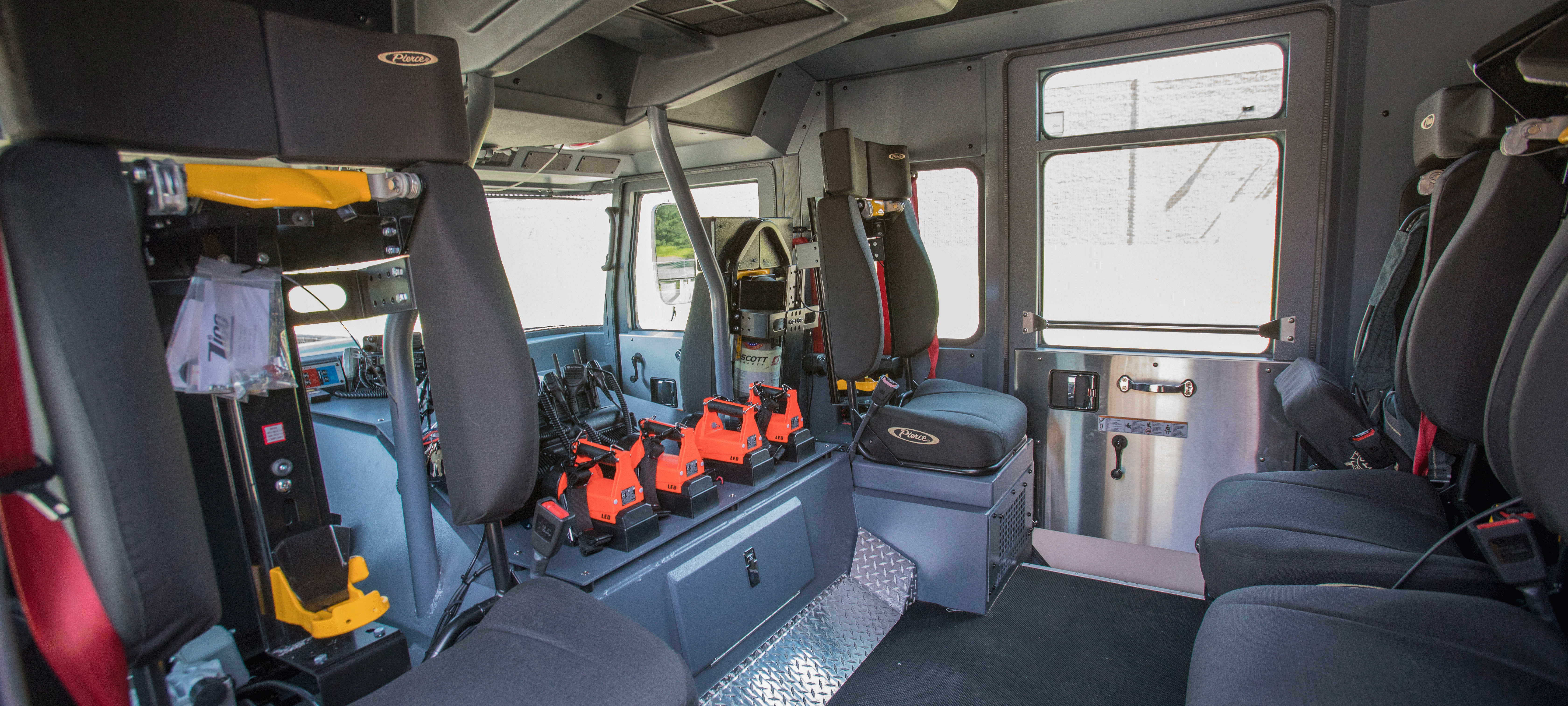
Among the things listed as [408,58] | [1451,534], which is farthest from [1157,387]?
[408,58]

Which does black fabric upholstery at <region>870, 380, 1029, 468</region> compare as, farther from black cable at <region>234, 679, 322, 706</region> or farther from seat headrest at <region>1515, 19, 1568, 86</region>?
black cable at <region>234, 679, 322, 706</region>

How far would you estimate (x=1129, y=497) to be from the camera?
3.47 metres

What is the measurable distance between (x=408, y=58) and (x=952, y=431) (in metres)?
2.34

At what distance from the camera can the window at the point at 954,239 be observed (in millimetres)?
3738

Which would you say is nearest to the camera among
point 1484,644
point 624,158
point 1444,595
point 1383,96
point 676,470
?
point 1484,644

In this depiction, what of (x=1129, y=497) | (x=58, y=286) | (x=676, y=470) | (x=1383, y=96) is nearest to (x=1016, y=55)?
(x=1383, y=96)

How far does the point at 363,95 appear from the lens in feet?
4.32

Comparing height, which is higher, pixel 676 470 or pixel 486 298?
pixel 486 298

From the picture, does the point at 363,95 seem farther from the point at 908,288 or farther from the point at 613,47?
the point at 908,288

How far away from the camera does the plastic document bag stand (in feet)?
4.16

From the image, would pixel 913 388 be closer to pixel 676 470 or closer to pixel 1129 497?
pixel 1129 497

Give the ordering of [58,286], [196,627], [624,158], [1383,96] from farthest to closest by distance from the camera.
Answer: [624,158] → [1383,96] → [196,627] → [58,286]

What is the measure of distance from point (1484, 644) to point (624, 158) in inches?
180

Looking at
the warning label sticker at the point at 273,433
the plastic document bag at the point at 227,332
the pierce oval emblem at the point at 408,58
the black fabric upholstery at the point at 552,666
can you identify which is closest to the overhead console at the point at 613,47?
the pierce oval emblem at the point at 408,58
